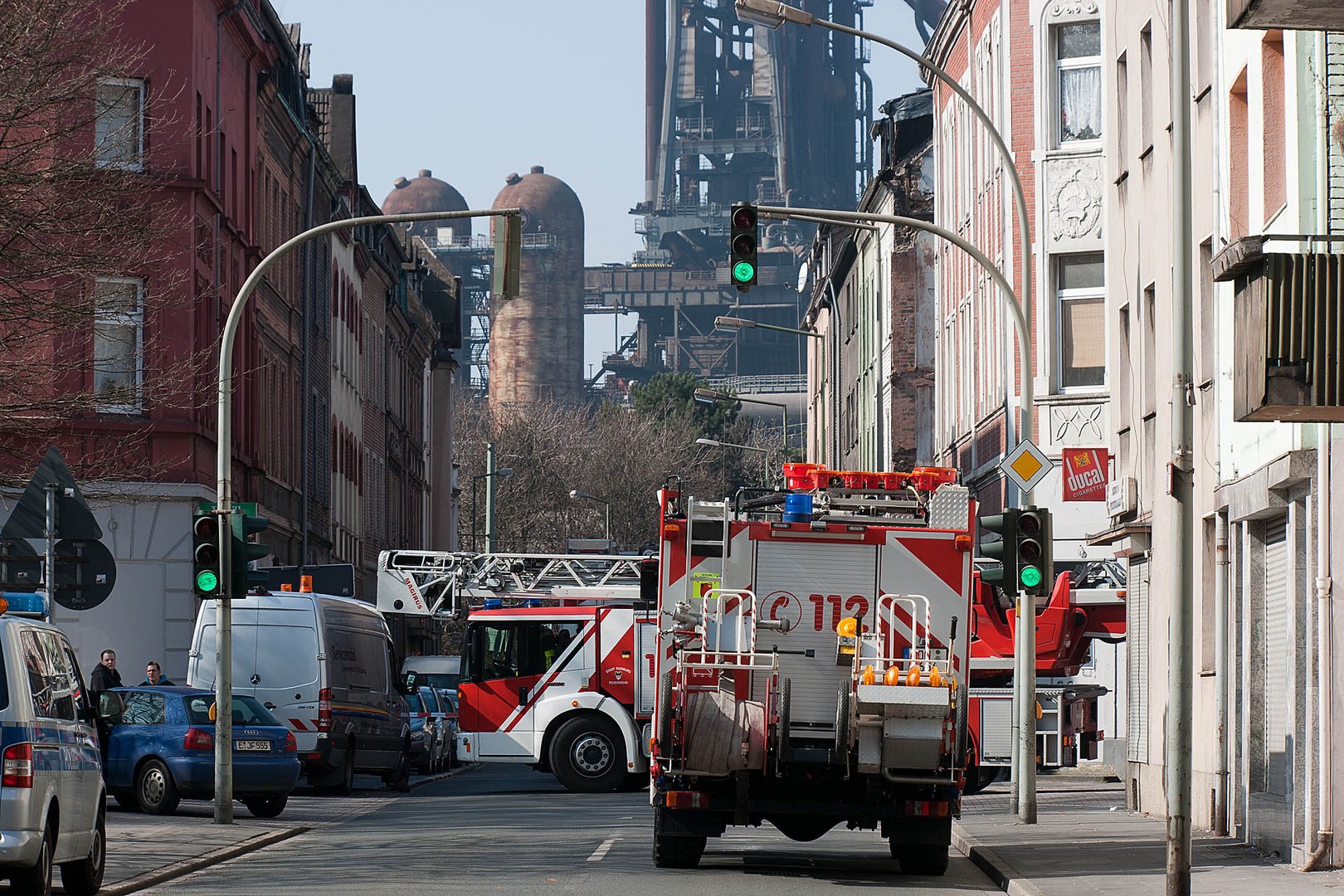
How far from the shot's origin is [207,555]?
22.1 meters

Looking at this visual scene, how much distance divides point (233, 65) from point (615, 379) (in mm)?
145398

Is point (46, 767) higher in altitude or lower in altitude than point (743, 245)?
lower

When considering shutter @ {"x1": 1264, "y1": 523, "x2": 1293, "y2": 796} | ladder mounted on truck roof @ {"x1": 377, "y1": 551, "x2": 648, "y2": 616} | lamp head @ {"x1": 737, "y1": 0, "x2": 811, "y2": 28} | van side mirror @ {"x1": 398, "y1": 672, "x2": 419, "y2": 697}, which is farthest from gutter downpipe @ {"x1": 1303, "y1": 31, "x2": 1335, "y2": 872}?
ladder mounted on truck roof @ {"x1": 377, "y1": 551, "x2": 648, "y2": 616}

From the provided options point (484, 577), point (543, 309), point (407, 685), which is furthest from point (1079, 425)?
point (543, 309)

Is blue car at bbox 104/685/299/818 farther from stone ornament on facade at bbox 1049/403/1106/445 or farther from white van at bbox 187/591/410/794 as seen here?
stone ornament on facade at bbox 1049/403/1106/445

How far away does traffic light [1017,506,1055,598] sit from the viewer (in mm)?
20859

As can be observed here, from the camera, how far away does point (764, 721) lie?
17.4m

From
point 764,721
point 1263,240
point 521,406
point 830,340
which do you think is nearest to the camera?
point 1263,240

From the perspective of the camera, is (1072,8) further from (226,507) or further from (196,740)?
(226,507)

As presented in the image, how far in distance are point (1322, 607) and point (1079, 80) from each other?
24621 mm

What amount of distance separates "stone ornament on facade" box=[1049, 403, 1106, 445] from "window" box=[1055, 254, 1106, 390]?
1.69 feet

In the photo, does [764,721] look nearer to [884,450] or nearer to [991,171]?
[991,171]

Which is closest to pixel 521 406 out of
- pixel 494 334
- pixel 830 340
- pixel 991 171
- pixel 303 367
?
pixel 494 334

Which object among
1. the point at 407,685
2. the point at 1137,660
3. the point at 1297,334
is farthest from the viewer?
the point at 407,685
